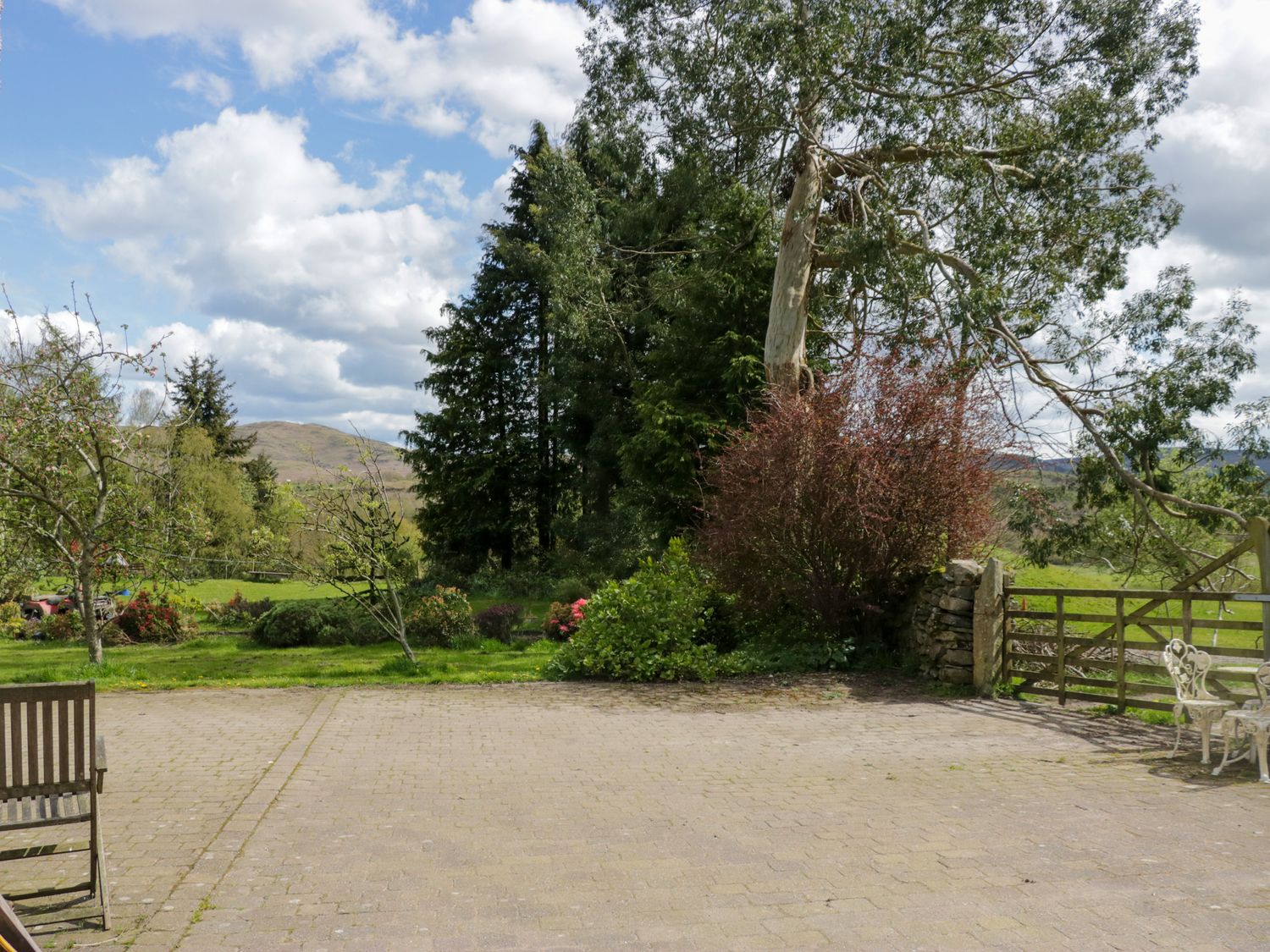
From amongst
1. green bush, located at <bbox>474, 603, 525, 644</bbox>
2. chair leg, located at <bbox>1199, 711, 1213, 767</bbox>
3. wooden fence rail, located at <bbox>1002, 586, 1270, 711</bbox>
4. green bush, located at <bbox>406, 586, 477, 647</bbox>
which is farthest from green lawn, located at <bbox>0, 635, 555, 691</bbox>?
chair leg, located at <bbox>1199, 711, 1213, 767</bbox>

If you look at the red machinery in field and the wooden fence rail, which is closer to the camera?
the wooden fence rail

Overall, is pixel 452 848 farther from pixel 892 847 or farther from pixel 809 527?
pixel 809 527

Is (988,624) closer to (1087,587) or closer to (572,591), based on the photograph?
(1087,587)

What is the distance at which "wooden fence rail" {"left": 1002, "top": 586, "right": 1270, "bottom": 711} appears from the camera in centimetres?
862

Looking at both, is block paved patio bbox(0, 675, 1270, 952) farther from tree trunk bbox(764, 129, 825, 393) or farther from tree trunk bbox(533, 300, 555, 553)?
tree trunk bbox(533, 300, 555, 553)

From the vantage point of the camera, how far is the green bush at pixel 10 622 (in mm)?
20062

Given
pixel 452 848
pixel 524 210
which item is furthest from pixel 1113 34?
pixel 524 210

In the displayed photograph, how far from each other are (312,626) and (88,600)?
606 cm

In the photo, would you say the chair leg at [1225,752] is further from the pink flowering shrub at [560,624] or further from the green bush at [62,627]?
the green bush at [62,627]

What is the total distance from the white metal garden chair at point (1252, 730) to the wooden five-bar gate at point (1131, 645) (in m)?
0.60

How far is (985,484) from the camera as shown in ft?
41.0

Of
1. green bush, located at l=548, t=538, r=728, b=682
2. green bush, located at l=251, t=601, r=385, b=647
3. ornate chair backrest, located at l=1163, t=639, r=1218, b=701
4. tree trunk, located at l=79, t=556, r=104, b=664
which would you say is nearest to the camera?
ornate chair backrest, located at l=1163, t=639, r=1218, b=701

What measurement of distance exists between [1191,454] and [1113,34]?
821cm

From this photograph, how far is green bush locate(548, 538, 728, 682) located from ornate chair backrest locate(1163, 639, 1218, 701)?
17.9 feet
